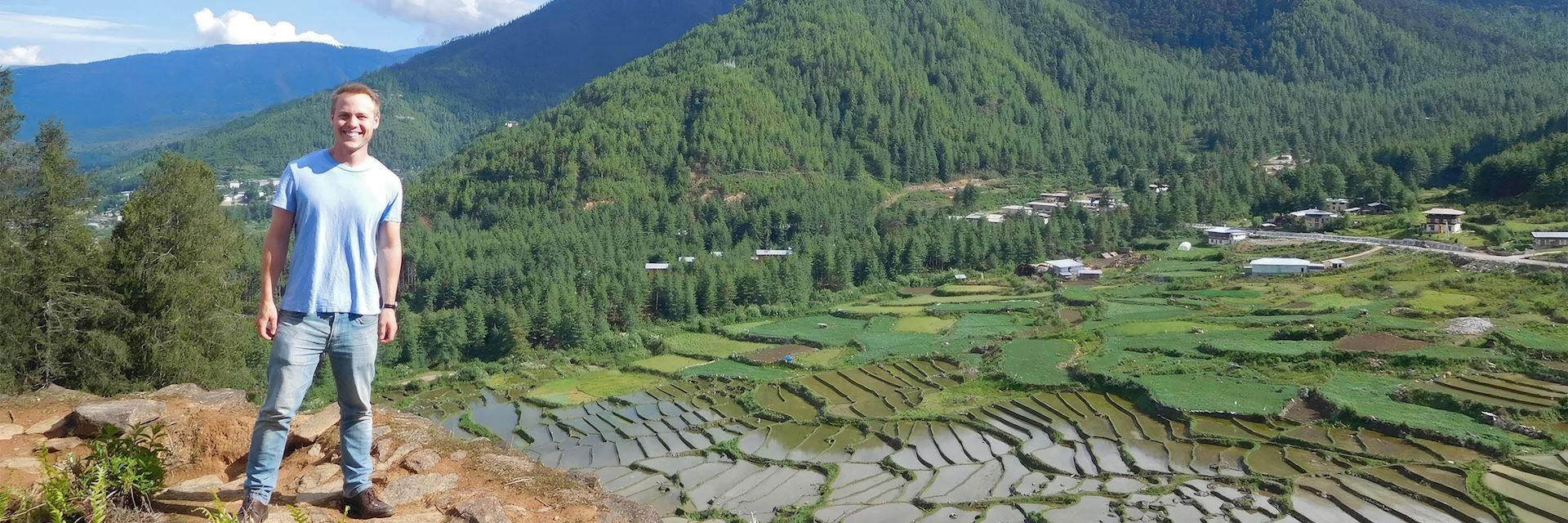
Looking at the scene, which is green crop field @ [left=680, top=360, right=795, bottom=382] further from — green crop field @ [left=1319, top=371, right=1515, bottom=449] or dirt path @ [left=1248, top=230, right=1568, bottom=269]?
dirt path @ [left=1248, top=230, right=1568, bottom=269]

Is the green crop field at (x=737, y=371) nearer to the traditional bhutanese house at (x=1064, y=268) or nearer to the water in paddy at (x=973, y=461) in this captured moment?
the water in paddy at (x=973, y=461)

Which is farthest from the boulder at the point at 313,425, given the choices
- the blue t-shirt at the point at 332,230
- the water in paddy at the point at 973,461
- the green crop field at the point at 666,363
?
the green crop field at the point at 666,363

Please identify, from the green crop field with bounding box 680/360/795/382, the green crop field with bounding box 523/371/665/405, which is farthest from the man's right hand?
the green crop field with bounding box 680/360/795/382

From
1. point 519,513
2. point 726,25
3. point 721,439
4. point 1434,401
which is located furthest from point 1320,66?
point 519,513

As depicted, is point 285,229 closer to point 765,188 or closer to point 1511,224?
point 1511,224

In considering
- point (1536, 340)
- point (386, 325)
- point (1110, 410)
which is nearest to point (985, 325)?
point (1110, 410)
